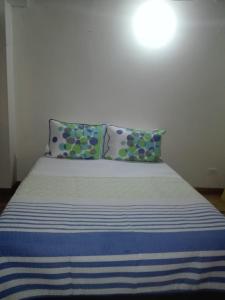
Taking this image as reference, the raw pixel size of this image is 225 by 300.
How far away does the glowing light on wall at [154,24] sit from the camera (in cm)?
260

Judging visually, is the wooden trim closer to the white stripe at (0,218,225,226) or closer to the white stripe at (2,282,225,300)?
the white stripe at (0,218,225,226)

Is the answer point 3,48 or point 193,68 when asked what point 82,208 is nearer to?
point 3,48

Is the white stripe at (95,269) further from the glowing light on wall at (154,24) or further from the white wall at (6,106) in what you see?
the glowing light on wall at (154,24)

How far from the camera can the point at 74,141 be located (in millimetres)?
2553

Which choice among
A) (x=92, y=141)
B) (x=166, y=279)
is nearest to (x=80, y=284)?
(x=166, y=279)

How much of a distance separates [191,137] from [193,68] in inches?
31.2

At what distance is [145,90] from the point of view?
2.84 m

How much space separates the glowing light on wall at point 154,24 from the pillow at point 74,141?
114 centimetres

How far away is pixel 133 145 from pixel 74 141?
60 cm

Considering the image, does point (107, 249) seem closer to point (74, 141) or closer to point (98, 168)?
point (98, 168)

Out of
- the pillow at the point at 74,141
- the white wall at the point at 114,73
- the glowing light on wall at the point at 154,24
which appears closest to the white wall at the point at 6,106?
the white wall at the point at 114,73

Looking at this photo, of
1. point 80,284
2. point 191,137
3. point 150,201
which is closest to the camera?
point 80,284

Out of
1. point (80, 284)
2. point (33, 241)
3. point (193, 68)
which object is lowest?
point (80, 284)

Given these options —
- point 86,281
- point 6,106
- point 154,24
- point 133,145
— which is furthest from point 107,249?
point 154,24
